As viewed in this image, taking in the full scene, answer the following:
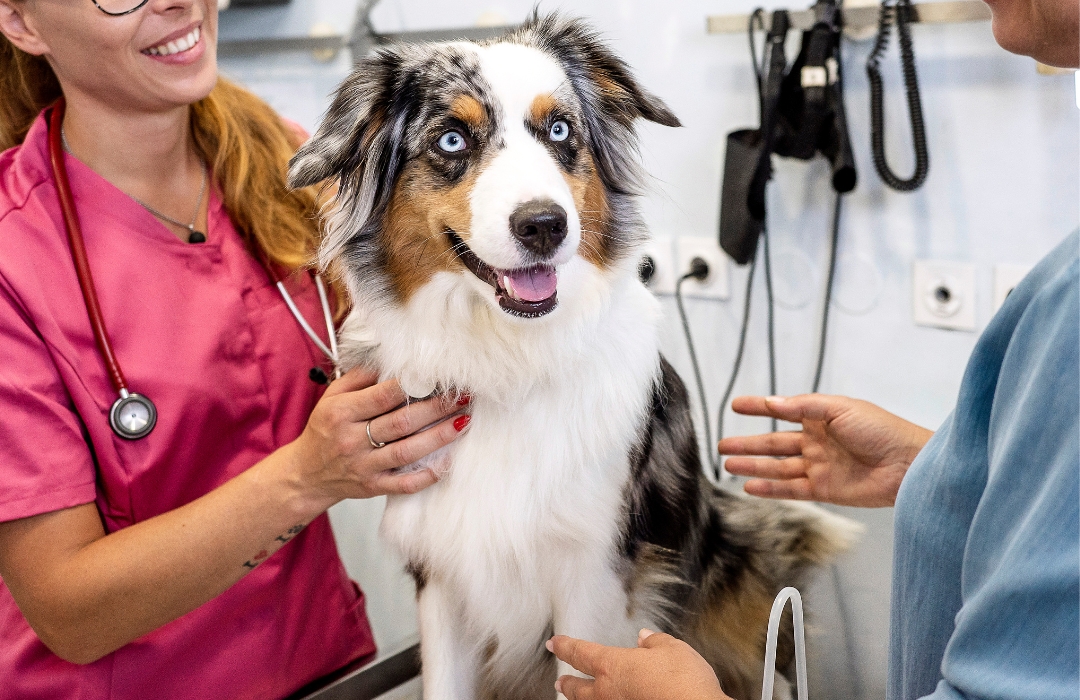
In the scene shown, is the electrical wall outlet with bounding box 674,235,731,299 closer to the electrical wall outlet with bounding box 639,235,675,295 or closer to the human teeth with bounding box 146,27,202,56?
the electrical wall outlet with bounding box 639,235,675,295

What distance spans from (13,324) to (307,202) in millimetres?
510

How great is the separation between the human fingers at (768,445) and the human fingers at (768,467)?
2 centimetres

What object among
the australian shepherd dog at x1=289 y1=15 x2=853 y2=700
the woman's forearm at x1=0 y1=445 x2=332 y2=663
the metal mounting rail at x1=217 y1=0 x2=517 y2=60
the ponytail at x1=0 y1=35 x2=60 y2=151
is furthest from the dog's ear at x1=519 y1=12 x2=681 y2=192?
the metal mounting rail at x1=217 y1=0 x2=517 y2=60

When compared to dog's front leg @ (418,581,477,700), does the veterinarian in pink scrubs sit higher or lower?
higher

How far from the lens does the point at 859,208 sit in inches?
78.1

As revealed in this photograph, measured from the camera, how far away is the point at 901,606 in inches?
29.2

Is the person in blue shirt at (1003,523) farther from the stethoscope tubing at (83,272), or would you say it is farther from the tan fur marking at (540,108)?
the stethoscope tubing at (83,272)

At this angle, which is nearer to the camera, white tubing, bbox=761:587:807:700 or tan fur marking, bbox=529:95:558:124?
white tubing, bbox=761:587:807:700

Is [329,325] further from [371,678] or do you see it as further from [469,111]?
[371,678]

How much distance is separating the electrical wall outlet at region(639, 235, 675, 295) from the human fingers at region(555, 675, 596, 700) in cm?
138

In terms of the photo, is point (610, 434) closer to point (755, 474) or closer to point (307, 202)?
point (755, 474)

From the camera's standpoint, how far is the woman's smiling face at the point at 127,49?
113 cm

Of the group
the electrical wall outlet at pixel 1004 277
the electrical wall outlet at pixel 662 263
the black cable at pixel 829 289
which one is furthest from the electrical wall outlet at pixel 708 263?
the electrical wall outlet at pixel 1004 277

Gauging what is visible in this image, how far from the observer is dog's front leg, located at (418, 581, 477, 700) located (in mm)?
1252
